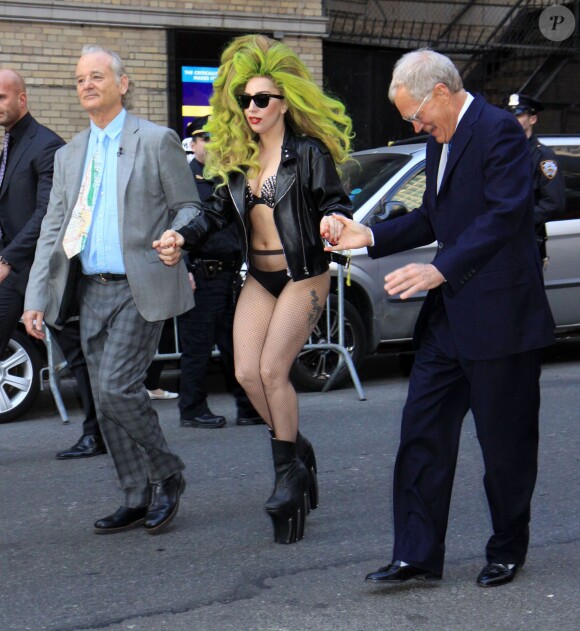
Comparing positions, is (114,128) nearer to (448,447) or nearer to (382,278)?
(448,447)

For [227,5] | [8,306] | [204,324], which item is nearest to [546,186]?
[204,324]

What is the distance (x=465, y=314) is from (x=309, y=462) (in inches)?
51.3

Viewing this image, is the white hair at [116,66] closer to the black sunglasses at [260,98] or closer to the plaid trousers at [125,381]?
the black sunglasses at [260,98]

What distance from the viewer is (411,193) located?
29.1ft

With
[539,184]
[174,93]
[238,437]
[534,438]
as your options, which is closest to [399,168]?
[539,184]

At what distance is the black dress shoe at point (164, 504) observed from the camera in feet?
16.6

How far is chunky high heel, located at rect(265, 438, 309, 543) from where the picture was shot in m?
4.84

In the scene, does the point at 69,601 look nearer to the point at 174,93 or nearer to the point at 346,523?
the point at 346,523

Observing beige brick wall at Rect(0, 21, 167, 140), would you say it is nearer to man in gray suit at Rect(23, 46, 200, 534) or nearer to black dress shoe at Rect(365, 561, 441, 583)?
man in gray suit at Rect(23, 46, 200, 534)

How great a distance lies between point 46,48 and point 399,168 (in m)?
6.70

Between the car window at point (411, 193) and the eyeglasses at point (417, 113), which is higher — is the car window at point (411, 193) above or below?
below

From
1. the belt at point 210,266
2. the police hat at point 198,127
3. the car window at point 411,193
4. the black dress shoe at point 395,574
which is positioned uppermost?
the police hat at point 198,127

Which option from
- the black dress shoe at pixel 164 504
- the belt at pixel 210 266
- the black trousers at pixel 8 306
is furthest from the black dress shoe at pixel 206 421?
the black dress shoe at pixel 164 504

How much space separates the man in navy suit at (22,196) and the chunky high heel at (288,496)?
7.05 feet
